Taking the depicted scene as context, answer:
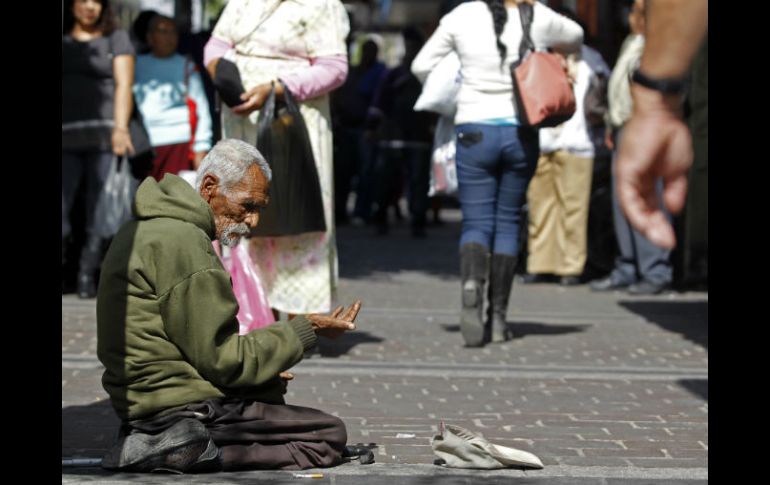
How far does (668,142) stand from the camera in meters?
1.51

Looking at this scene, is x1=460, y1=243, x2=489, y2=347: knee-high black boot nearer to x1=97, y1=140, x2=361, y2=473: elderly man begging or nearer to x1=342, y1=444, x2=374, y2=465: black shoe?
x1=342, y1=444, x2=374, y2=465: black shoe

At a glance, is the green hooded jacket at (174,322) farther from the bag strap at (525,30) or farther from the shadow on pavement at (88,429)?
the bag strap at (525,30)

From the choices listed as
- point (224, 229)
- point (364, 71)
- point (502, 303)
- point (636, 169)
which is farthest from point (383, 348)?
point (364, 71)

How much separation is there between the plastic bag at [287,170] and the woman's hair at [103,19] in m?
3.05

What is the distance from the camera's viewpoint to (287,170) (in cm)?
802

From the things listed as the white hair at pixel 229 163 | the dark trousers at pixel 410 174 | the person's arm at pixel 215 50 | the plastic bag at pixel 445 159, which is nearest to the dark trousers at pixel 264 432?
the white hair at pixel 229 163

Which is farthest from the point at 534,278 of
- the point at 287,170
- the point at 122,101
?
the point at 287,170

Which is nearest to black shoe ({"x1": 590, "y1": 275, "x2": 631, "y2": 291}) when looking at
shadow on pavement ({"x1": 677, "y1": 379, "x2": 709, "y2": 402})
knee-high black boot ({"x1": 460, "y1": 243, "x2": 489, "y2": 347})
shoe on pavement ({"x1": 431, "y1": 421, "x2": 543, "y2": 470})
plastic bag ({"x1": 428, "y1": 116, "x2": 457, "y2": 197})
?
plastic bag ({"x1": 428, "y1": 116, "x2": 457, "y2": 197})

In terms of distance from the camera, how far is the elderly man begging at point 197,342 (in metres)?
4.90

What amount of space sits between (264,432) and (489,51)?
3904mm

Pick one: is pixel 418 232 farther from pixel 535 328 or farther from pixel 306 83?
pixel 306 83

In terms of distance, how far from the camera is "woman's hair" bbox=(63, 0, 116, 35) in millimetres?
10742

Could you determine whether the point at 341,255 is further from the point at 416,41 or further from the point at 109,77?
the point at 109,77
